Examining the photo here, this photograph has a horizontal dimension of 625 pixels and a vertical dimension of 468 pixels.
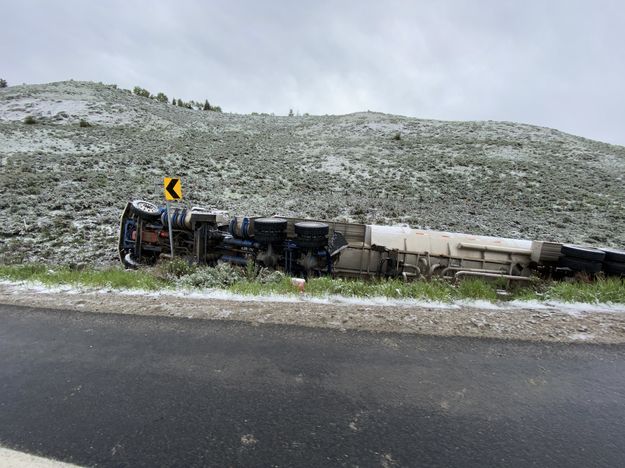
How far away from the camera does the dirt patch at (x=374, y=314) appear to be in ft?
17.2

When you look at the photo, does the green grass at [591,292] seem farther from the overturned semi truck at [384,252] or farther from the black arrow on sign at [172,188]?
the black arrow on sign at [172,188]

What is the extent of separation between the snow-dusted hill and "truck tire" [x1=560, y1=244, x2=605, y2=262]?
9.23 meters

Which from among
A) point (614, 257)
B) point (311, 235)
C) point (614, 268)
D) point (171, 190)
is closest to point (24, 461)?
point (311, 235)

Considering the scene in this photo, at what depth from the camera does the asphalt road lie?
9.45 feet

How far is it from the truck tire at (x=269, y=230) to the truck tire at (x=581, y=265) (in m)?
7.19

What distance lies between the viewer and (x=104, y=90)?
4391cm

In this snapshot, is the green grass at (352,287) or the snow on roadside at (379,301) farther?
the green grass at (352,287)

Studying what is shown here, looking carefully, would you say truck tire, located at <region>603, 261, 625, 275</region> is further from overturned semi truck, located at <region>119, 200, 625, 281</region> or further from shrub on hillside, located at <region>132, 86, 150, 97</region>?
shrub on hillside, located at <region>132, 86, 150, 97</region>

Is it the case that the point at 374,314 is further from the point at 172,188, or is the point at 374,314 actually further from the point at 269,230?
the point at 172,188

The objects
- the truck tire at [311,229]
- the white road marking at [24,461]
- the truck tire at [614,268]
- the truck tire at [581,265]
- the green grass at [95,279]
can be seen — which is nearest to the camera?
the white road marking at [24,461]

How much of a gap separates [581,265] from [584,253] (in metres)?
0.30

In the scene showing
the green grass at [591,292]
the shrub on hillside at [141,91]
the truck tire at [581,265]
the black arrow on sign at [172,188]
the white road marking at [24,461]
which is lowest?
the white road marking at [24,461]

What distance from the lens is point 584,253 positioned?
810 cm

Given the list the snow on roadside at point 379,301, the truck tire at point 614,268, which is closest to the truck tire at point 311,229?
the snow on roadside at point 379,301
